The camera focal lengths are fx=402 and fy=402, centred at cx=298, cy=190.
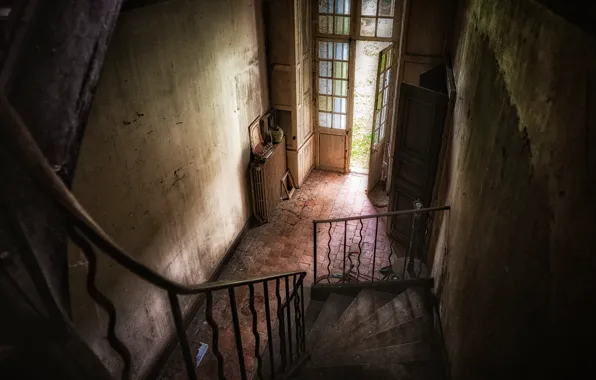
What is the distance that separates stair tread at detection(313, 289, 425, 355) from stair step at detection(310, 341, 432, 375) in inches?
7.9

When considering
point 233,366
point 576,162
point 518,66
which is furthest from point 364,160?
point 576,162

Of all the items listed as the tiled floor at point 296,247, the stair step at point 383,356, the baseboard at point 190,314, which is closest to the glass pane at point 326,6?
the tiled floor at point 296,247

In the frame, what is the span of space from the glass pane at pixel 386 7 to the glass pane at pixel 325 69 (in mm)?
1313

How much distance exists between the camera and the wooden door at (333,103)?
294 inches

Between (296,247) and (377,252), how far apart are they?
1.33m

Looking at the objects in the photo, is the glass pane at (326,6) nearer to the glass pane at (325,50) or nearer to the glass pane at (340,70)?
the glass pane at (325,50)

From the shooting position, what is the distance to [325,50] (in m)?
7.54

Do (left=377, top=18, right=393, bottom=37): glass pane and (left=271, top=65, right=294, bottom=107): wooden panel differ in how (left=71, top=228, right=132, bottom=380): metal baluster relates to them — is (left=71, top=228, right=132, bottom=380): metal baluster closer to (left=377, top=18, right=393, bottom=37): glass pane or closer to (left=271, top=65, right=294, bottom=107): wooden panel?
(left=271, top=65, right=294, bottom=107): wooden panel

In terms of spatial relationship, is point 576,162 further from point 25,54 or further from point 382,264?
point 382,264

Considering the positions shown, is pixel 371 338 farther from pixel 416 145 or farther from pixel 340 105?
pixel 340 105

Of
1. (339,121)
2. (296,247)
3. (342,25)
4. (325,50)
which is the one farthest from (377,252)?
(342,25)

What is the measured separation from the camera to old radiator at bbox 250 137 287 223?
6695 mm

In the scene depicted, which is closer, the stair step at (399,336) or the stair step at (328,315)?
Result: the stair step at (399,336)

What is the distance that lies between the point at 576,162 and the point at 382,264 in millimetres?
5166
